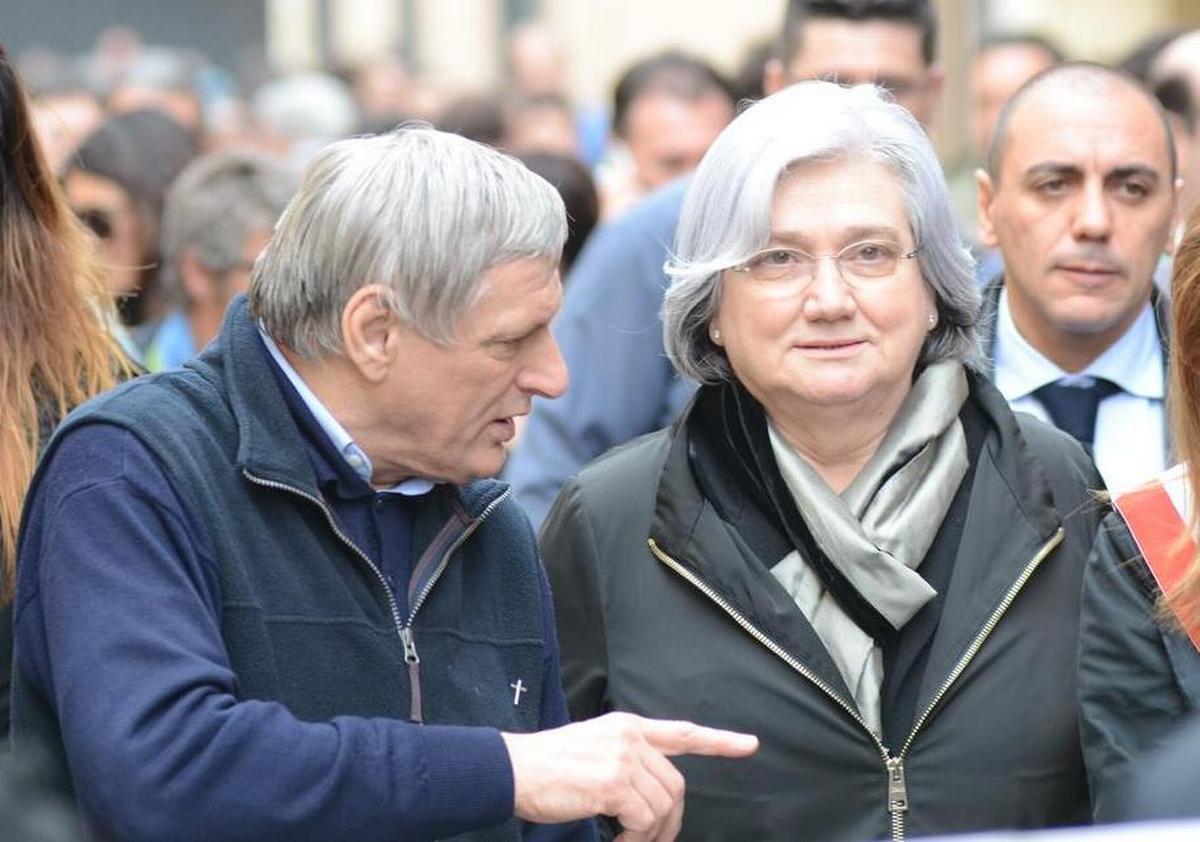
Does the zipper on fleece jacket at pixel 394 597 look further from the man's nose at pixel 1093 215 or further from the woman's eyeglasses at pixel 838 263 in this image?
the man's nose at pixel 1093 215

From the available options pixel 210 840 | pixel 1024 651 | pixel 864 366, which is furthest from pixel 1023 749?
pixel 210 840

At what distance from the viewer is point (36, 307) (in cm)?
411

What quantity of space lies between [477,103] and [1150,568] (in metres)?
7.05

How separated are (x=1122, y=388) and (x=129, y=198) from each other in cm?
420

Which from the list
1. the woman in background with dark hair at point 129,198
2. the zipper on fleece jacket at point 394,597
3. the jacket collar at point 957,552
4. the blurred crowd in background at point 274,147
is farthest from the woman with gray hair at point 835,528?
the woman in background with dark hair at point 129,198

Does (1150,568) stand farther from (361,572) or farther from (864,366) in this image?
(361,572)

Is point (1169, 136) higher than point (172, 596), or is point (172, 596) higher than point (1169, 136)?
point (1169, 136)

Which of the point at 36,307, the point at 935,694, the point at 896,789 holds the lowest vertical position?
the point at 896,789

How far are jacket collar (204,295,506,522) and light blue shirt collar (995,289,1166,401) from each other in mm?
1884

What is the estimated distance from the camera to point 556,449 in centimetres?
573

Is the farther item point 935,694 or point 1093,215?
point 1093,215

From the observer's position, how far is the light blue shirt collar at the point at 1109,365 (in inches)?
186

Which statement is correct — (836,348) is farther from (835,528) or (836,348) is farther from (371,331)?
(371,331)

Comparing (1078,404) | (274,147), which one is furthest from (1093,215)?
(274,147)
